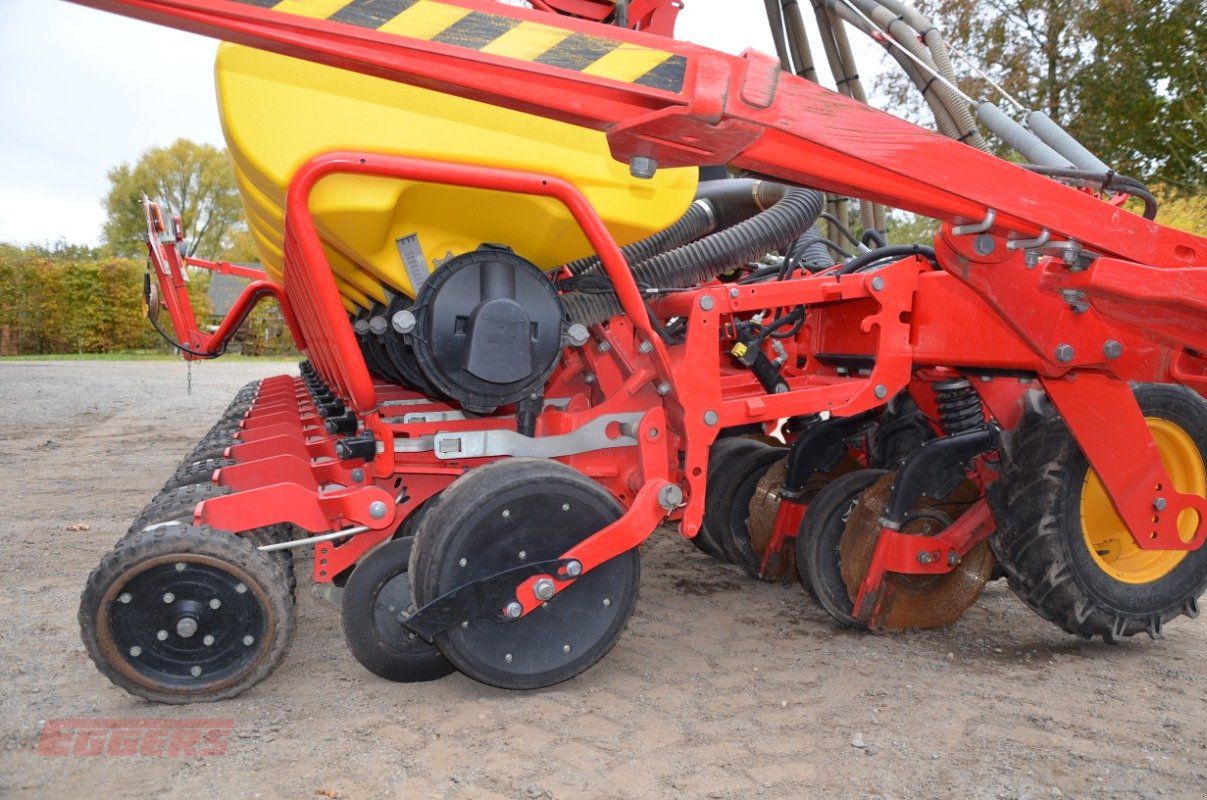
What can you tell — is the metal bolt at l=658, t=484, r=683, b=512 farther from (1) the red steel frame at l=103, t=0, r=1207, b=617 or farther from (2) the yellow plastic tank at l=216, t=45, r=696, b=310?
(2) the yellow plastic tank at l=216, t=45, r=696, b=310

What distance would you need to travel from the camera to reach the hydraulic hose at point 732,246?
11.9 ft

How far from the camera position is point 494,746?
2.61 metres

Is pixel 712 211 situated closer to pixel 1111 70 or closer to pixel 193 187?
pixel 1111 70

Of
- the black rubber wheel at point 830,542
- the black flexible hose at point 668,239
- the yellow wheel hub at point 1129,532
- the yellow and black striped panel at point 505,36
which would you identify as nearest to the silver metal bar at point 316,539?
the black flexible hose at point 668,239

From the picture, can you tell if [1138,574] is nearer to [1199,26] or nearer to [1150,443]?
[1150,443]

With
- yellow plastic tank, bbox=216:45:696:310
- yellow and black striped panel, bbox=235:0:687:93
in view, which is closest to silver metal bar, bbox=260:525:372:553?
yellow plastic tank, bbox=216:45:696:310

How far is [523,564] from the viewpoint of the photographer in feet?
9.17

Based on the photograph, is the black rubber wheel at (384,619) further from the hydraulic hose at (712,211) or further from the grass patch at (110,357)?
the grass patch at (110,357)

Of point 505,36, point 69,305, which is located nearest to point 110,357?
point 69,305

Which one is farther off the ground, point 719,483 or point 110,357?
point 719,483

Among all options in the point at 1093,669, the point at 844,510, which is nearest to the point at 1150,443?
the point at 1093,669

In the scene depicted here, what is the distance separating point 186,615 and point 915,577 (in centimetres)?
243

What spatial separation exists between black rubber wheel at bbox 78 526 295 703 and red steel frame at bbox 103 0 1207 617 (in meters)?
0.18

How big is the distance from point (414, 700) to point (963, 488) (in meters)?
2.11
